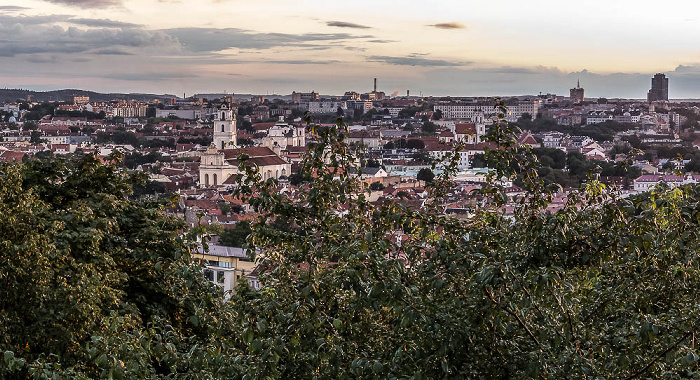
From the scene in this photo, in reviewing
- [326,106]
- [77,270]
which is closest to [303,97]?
[326,106]

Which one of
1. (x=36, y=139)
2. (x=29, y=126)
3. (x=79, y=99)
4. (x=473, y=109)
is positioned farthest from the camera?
(x=79, y=99)

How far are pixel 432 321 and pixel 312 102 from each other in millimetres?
143091

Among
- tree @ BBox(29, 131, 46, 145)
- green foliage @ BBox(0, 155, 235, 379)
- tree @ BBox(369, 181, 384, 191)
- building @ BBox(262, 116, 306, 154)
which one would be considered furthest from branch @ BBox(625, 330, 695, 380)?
tree @ BBox(29, 131, 46, 145)

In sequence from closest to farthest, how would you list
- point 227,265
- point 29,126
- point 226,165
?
1. point 227,265
2. point 226,165
3. point 29,126

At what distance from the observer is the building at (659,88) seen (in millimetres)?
121250

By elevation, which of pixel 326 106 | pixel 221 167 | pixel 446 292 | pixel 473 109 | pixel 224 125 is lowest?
pixel 221 167

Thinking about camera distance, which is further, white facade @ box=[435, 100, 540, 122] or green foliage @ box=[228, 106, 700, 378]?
white facade @ box=[435, 100, 540, 122]

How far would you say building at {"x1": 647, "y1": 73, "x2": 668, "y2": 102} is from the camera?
121250 millimetres

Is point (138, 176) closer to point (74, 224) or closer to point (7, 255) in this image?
point (74, 224)

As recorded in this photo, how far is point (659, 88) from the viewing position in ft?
399

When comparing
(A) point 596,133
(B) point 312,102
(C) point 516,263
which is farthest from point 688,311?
(B) point 312,102

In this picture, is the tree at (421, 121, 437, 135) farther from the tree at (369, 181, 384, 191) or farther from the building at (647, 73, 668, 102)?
the tree at (369, 181, 384, 191)

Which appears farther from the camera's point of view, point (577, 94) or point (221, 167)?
point (577, 94)

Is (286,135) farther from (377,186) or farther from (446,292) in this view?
(446,292)
